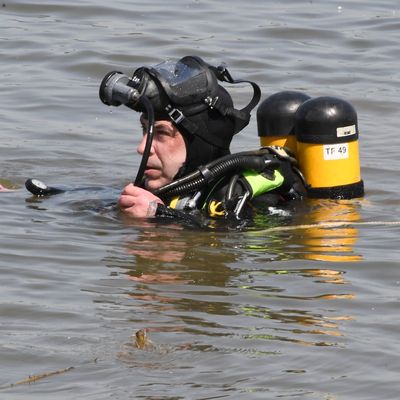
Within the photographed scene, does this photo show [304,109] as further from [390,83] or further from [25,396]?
[390,83]

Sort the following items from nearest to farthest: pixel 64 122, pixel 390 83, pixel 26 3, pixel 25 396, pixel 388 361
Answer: pixel 25 396 < pixel 388 361 < pixel 64 122 < pixel 390 83 < pixel 26 3

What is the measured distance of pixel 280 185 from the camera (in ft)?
23.2

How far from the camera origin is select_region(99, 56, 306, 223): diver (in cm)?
675

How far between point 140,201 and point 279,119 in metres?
0.97

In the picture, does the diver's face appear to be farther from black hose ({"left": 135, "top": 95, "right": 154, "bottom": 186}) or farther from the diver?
black hose ({"left": 135, "top": 95, "right": 154, "bottom": 186})

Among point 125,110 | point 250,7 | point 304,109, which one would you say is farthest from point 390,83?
point 304,109

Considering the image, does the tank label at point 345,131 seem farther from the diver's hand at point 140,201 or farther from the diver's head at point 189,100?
the diver's hand at point 140,201

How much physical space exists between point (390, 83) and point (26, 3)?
4367 millimetres

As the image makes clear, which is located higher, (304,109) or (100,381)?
(304,109)

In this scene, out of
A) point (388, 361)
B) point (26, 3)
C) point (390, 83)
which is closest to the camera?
point (388, 361)

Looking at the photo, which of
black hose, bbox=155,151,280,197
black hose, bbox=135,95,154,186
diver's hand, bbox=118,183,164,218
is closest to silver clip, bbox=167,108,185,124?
black hose, bbox=135,95,154,186

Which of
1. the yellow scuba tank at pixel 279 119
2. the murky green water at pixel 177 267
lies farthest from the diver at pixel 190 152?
the yellow scuba tank at pixel 279 119

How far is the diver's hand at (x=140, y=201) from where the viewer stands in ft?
22.4

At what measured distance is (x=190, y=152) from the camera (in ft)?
22.7
